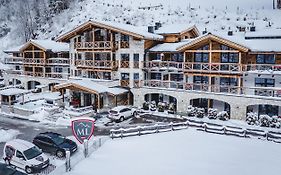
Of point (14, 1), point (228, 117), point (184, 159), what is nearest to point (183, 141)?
point (184, 159)

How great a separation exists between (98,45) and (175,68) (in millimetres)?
11231

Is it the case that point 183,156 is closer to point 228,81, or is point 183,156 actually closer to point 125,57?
point 228,81

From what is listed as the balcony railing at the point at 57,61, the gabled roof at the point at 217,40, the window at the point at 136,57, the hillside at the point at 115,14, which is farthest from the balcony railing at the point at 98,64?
the hillside at the point at 115,14

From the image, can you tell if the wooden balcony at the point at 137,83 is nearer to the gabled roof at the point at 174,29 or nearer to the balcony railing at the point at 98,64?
the balcony railing at the point at 98,64

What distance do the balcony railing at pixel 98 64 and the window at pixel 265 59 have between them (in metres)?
17.7

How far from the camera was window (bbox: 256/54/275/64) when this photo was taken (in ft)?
105

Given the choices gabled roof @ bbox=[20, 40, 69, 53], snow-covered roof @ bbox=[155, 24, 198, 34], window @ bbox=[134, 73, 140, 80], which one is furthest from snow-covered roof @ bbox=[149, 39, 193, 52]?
gabled roof @ bbox=[20, 40, 69, 53]

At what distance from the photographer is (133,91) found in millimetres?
38375

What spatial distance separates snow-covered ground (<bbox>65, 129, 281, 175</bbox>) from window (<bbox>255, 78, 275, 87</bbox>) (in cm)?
1023

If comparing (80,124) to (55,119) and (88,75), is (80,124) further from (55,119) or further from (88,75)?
(88,75)

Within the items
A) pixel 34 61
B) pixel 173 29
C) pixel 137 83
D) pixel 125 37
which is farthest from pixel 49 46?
pixel 173 29

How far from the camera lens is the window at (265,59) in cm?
3197

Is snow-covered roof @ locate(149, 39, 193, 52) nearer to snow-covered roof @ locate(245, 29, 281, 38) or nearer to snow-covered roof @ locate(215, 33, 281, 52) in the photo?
snow-covered roof @ locate(215, 33, 281, 52)

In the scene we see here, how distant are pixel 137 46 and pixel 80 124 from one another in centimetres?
2051
